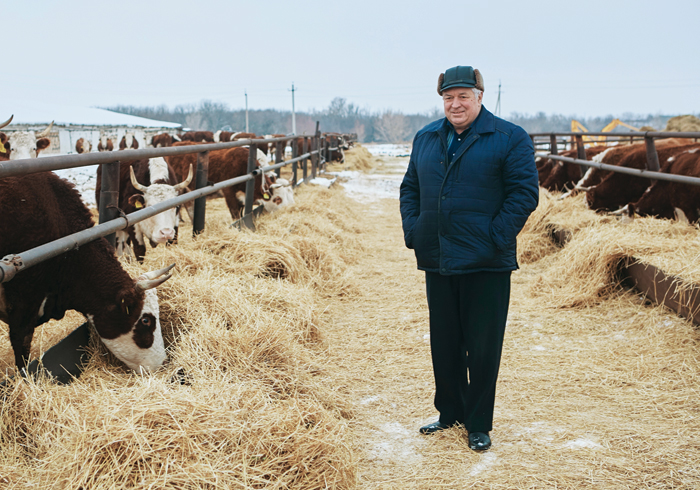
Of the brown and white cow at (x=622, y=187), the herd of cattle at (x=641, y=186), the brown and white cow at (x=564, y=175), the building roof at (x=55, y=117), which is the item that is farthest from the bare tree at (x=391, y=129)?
the brown and white cow at (x=622, y=187)

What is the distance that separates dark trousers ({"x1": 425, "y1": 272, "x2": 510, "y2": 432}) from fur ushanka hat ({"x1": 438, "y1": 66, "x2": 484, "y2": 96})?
96 centimetres

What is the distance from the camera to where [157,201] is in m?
5.84

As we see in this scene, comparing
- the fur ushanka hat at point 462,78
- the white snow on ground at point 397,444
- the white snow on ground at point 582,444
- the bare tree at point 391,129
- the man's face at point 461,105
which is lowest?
the white snow on ground at point 397,444

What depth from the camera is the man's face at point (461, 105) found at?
9.28 feet

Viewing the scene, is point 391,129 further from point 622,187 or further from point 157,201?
point 157,201

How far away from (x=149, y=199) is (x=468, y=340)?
4092mm

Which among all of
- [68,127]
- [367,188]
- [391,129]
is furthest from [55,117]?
[391,129]

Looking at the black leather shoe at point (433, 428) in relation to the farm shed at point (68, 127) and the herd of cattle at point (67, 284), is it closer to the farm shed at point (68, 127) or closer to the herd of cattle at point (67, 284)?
the herd of cattle at point (67, 284)

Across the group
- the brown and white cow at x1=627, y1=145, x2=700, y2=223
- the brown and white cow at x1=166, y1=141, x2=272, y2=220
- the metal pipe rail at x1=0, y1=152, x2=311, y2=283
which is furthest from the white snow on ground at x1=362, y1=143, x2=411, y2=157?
the metal pipe rail at x1=0, y1=152, x2=311, y2=283

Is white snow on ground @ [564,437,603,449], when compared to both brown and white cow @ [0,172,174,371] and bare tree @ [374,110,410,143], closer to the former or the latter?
brown and white cow @ [0,172,174,371]

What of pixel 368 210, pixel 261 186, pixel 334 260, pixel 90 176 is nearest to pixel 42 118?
pixel 90 176

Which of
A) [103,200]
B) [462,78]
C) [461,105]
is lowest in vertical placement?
[103,200]

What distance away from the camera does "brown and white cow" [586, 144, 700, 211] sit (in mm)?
7973

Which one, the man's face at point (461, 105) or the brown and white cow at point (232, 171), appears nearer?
the man's face at point (461, 105)
